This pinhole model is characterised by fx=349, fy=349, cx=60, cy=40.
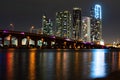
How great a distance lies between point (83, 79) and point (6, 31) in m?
134

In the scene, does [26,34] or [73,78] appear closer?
[73,78]

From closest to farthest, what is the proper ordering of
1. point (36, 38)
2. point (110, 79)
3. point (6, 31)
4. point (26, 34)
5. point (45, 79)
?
point (110, 79) < point (45, 79) < point (6, 31) < point (26, 34) < point (36, 38)

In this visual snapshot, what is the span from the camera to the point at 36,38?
621 feet

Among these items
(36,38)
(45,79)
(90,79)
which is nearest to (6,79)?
(45,79)

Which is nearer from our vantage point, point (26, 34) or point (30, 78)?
point (30, 78)

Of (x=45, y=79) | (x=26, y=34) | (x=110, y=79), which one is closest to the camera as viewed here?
(x=110, y=79)

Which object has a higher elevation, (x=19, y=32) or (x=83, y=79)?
(x=19, y=32)

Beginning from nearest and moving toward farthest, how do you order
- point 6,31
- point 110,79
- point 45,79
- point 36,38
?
point 110,79
point 45,79
point 6,31
point 36,38

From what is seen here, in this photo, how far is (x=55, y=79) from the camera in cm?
2941

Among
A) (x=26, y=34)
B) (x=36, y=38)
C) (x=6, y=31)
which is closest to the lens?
(x=6, y=31)

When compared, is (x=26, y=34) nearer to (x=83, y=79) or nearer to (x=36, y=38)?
(x=36, y=38)

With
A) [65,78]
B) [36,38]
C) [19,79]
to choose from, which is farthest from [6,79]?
[36,38]

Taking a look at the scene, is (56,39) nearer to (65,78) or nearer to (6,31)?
(6,31)

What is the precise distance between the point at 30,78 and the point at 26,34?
144410 mm
